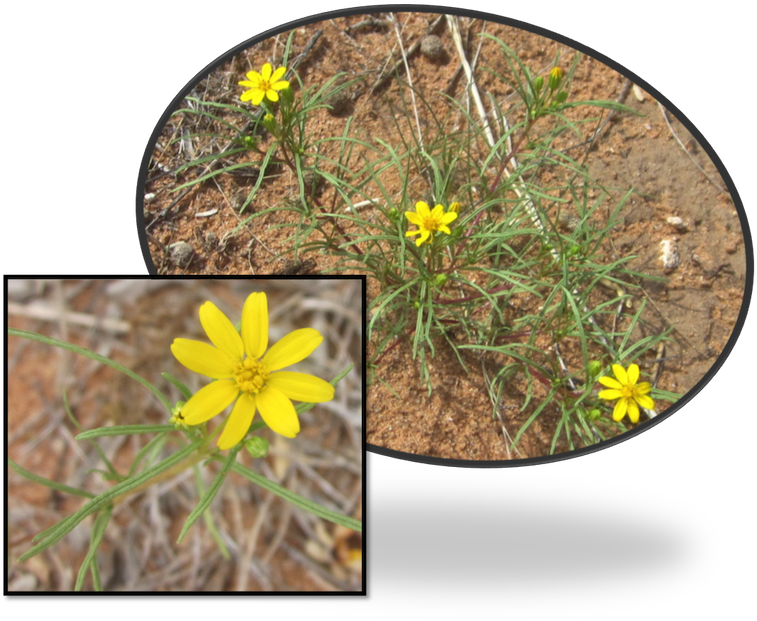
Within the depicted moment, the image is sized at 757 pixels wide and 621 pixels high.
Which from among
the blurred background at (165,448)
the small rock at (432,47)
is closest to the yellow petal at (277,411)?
the blurred background at (165,448)

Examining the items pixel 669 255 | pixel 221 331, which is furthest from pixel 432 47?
pixel 221 331

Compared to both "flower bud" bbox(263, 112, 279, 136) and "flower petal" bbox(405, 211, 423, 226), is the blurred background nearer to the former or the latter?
"flower petal" bbox(405, 211, 423, 226)

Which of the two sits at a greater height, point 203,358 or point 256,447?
point 203,358

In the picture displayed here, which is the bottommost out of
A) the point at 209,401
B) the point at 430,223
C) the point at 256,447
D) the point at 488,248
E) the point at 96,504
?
the point at 96,504

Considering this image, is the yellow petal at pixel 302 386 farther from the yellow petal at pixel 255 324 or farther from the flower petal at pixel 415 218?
the flower petal at pixel 415 218

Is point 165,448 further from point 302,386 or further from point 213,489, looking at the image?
point 302,386

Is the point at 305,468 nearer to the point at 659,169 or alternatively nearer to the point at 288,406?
the point at 288,406

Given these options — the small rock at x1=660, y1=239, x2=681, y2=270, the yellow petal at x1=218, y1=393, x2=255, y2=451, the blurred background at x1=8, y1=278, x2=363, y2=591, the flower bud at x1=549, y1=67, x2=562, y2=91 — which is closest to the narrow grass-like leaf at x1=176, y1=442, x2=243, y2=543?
the yellow petal at x1=218, y1=393, x2=255, y2=451
